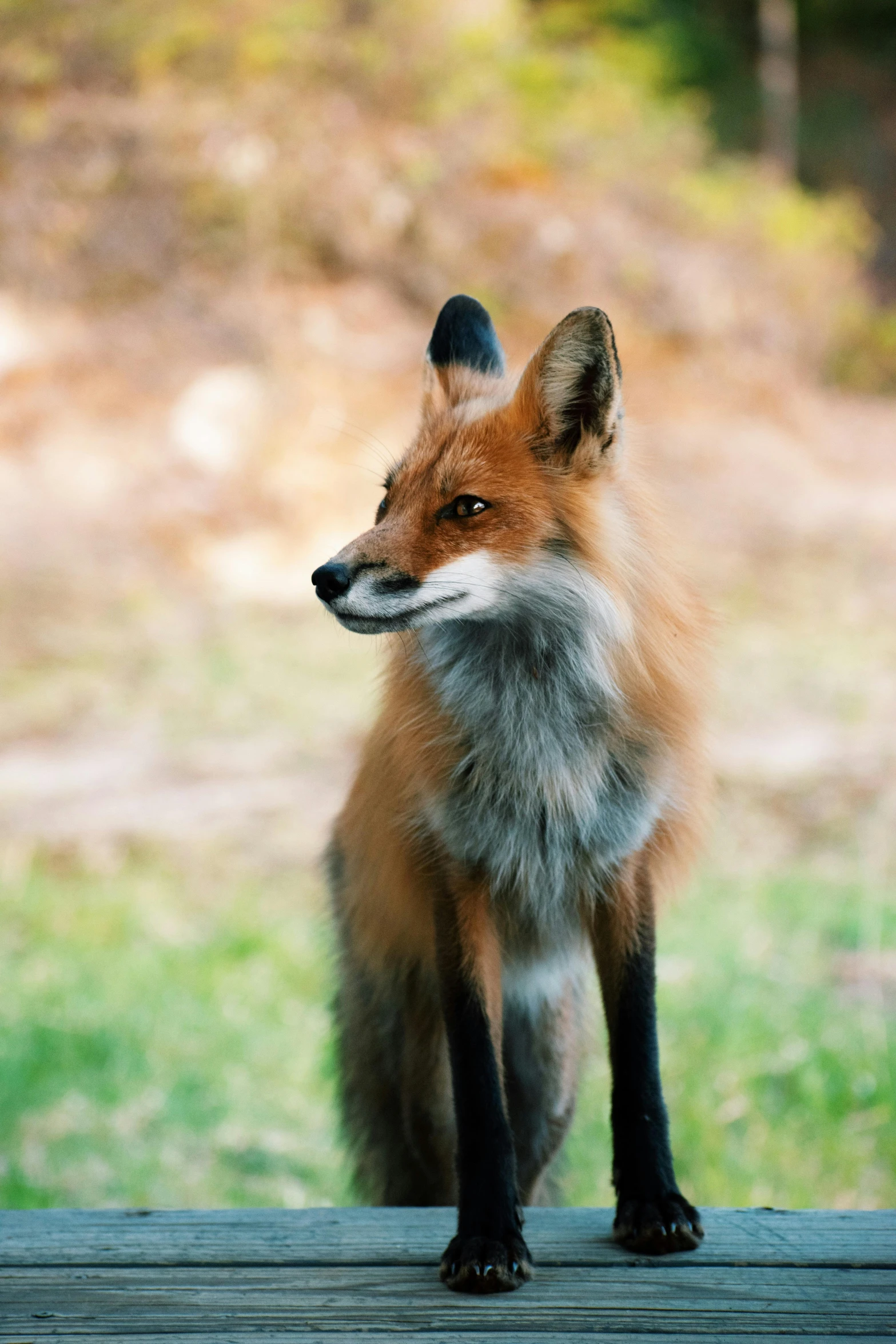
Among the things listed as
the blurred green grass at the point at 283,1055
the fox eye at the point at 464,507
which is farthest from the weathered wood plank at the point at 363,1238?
the fox eye at the point at 464,507

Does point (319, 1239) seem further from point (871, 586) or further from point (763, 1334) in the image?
point (871, 586)

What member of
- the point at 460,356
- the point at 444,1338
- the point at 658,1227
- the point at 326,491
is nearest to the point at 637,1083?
the point at 658,1227

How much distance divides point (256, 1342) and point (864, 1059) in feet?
9.07

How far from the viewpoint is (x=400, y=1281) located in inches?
60.1

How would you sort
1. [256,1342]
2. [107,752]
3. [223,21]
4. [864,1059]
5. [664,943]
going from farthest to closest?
[223,21] < [107,752] < [664,943] < [864,1059] < [256,1342]

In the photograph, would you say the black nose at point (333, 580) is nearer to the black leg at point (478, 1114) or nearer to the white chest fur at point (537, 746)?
the white chest fur at point (537, 746)

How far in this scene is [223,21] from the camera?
36.1ft

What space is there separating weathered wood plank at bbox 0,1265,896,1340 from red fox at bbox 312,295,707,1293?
7cm

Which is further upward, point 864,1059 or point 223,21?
point 223,21

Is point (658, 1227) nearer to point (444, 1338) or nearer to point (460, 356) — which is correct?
point (444, 1338)

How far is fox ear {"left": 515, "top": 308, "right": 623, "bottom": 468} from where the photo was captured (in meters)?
1.63

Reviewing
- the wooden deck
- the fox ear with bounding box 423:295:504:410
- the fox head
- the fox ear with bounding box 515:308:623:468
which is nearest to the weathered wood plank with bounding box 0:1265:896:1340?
the wooden deck

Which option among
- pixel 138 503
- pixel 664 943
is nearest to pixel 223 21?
pixel 138 503

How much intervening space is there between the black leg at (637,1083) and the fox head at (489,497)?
0.55 meters
